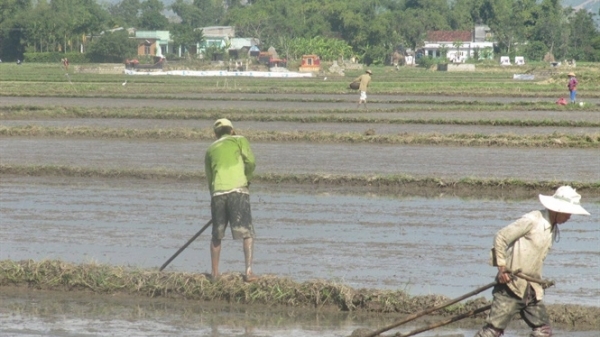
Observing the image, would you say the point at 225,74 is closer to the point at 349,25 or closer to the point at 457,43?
the point at 457,43

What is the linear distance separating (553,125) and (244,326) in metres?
16.0

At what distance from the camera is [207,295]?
8102 mm

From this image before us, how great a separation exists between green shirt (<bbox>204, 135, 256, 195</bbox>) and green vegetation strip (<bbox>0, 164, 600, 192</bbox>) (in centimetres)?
594

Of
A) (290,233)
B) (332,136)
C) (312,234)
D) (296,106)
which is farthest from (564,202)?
(296,106)

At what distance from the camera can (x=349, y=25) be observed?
110 meters

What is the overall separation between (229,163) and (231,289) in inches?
37.6

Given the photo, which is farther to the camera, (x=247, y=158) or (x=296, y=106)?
(x=296, y=106)

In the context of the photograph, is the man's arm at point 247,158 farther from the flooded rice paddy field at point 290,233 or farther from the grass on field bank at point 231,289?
the flooded rice paddy field at point 290,233

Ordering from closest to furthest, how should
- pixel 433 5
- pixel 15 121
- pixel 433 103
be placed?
pixel 15 121, pixel 433 103, pixel 433 5

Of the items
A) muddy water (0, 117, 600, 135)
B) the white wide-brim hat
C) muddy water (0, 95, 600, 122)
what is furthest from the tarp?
the white wide-brim hat

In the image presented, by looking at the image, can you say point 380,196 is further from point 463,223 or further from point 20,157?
point 20,157

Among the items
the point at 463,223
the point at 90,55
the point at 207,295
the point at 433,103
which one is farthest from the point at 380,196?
the point at 90,55

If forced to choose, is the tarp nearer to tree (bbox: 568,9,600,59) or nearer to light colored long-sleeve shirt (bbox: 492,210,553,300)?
tree (bbox: 568,9,600,59)

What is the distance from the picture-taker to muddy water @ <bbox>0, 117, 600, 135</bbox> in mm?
21328
